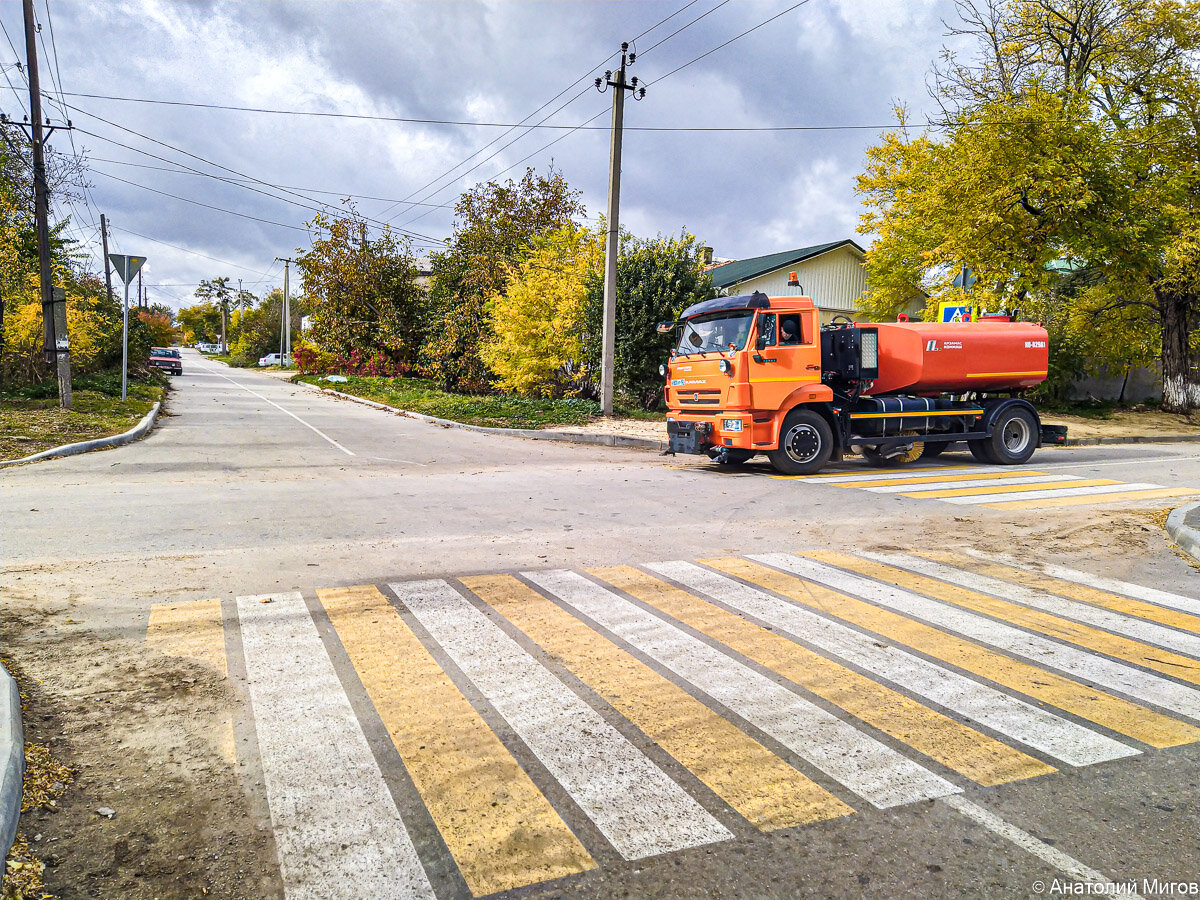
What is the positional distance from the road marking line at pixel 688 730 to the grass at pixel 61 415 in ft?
38.7

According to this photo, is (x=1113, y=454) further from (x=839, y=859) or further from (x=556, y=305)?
(x=839, y=859)

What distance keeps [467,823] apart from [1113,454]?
59.8 feet

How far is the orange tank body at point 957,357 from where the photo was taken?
13.6 m

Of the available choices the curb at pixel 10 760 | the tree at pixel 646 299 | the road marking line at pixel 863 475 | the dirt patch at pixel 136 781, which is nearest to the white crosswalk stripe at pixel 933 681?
the dirt patch at pixel 136 781

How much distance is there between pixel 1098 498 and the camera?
10867mm

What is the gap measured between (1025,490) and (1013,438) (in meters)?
3.98

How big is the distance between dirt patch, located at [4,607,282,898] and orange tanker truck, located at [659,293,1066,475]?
986 cm

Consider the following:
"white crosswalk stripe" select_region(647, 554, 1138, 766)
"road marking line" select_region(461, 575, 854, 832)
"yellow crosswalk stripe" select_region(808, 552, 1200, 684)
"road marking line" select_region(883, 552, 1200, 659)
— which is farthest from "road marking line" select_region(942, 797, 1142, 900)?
"road marking line" select_region(883, 552, 1200, 659)

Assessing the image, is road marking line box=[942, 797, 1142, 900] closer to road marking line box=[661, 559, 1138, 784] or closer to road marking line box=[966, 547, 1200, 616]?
road marking line box=[661, 559, 1138, 784]

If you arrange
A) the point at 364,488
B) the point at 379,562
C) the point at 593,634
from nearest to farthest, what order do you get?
1. the point at 593,634
2. the point at 379,562
3. the point at 364,488

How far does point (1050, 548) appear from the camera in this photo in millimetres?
7652

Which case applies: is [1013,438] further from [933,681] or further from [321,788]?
[321,788]

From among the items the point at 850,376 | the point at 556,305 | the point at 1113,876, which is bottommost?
the point at 1113,876

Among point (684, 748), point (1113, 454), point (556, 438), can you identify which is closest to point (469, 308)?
point (556, 438)
